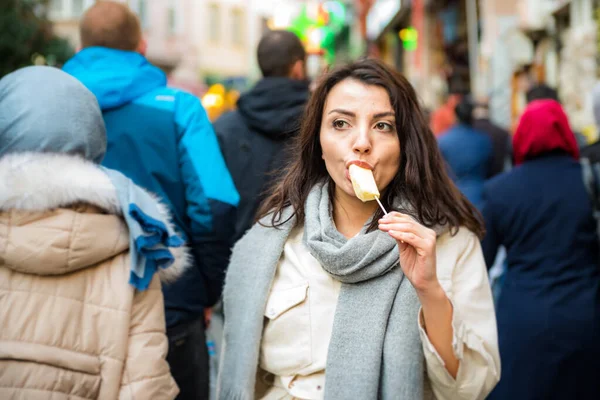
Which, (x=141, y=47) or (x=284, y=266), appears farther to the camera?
(x=141, y=47)

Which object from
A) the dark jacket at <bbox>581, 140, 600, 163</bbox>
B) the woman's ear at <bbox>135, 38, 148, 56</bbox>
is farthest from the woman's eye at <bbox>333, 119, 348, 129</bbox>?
the dark jacket at <bbox>581, 140, 600, 163</bbox>

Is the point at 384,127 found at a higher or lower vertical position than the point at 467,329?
higher

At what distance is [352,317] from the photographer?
2.69 meters

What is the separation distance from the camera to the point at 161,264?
3.12 m

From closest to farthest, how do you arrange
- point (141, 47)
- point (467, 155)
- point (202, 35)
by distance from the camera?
point (141, 47), point (467, 155), point (202, 35)

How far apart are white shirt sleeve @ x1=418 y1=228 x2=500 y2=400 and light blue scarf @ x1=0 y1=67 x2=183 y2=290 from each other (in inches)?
42.3

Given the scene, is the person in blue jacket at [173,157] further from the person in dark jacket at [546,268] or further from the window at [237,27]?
the window at [237,27]

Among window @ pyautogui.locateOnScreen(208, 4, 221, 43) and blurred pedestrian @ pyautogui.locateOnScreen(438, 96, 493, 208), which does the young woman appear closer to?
blurred pedestrian @ pyautogui.locateOnScreen(438, 96, 493, 208)

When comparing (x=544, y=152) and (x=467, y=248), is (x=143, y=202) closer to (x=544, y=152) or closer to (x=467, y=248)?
(x=467, y=248)

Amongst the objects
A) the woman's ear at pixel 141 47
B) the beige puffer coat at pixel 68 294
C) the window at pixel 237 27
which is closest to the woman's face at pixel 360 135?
the beige puffer coat at pixel 68 294

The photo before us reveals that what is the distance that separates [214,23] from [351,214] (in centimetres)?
5988

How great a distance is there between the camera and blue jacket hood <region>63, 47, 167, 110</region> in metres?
3.88

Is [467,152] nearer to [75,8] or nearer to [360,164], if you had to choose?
[360,164]

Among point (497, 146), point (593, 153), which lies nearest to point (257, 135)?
point (593, 153)
